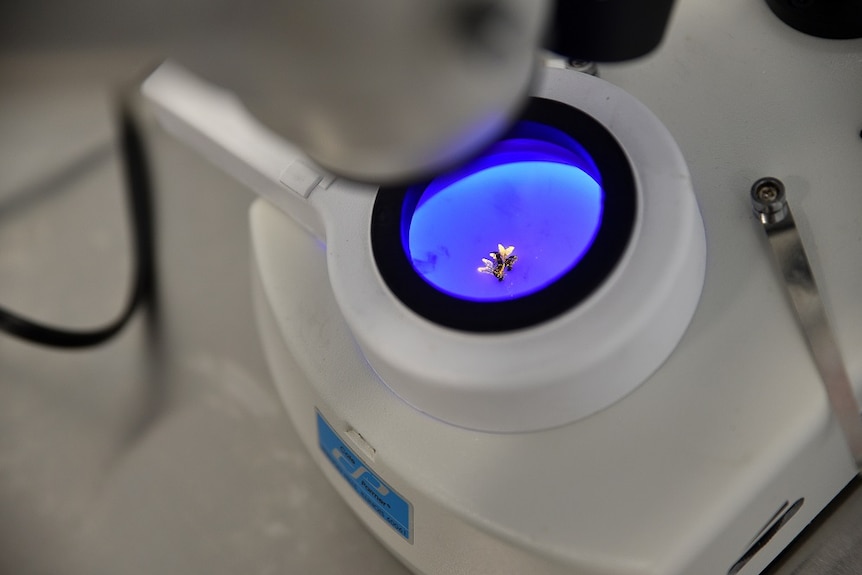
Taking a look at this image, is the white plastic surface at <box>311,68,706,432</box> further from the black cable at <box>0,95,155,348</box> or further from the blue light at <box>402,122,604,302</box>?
the black cable at <box>0,95,155,348</box>

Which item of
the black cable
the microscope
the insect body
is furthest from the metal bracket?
the black cable

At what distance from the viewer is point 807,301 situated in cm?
46

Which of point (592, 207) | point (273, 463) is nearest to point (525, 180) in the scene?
point (592, 207)

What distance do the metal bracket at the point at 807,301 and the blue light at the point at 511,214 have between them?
83 mm

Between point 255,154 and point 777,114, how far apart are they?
0.28 m

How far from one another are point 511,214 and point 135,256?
12.1 inches

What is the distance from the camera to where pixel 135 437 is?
2.06 feet

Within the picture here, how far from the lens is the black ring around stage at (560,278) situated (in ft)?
1.40

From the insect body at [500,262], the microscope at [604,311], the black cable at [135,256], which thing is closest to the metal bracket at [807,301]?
the microscope at [604,311]

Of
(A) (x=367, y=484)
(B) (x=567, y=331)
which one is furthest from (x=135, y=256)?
(B) (x=567, y=331)

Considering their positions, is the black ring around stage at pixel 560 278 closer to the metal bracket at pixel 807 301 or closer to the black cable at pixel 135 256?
the metal bracket at pixel 807 301

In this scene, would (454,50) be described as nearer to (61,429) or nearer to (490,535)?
(490,535)

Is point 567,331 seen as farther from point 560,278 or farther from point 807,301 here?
point 807,301

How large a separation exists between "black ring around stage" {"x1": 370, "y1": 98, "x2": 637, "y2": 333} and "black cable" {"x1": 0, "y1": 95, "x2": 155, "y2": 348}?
0.27 m
